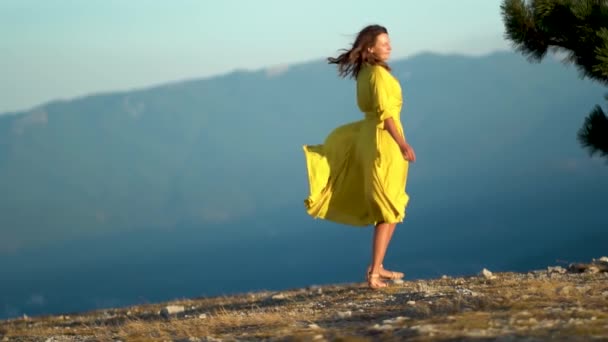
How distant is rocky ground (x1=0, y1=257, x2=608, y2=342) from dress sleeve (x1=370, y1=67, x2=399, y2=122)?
5.44ft

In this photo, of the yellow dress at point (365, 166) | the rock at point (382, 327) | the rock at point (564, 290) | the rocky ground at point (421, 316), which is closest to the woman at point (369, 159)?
the yellow dress at point (365, 166)

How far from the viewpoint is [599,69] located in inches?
600

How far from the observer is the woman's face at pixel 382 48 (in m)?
10.1

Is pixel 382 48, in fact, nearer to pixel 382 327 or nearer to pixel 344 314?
pixel 344 314

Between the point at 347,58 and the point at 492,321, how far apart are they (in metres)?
3.80

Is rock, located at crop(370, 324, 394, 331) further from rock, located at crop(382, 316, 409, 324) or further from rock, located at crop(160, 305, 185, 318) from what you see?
rock, located at crop(160, 305, 185, 318)

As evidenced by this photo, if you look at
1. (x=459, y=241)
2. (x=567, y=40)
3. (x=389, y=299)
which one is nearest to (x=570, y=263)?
(x=389, y=299)

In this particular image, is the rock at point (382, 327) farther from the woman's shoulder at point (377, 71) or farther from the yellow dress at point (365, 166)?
the woman's shoulder at point (377, 71)

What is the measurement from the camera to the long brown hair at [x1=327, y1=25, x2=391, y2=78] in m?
10.1

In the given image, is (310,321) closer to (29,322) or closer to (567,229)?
Answer: (29,322)

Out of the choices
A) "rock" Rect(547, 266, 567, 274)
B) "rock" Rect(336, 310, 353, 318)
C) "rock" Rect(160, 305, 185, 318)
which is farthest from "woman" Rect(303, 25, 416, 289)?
"rock" Rect(160, 305, 185, 318)

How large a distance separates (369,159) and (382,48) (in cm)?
105

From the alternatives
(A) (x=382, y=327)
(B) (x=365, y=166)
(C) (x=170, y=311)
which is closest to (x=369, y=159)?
(B) (x=365, y=166)

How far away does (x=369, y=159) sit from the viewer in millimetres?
10172
